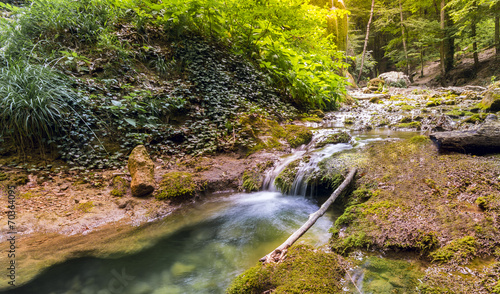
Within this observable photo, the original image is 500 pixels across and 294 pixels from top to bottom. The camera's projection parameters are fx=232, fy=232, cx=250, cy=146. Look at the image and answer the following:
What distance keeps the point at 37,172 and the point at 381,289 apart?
16.1 ft

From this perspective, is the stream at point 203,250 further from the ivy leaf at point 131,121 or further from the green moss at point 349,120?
the green moss at point 349,120

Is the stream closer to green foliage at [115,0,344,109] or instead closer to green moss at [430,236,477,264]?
green moss at [430,236,477,264]

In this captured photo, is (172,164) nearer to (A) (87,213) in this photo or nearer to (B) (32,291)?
(A) (87,213)

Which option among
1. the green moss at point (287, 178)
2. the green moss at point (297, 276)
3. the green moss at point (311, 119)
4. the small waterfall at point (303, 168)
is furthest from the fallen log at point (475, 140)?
the green moss at point (311, 119)

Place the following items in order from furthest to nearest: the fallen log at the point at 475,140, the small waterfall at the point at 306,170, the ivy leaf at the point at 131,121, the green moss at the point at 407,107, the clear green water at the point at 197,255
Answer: the green moss at the point at 407,107
the ivy leaf at the point at 131,121
the small waterfall at the point at 306,170
the fallen log at the point at 475,140
the clear green water at the point at 197,255

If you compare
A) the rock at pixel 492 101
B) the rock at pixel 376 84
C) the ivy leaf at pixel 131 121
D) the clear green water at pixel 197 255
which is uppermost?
the rock at pixel 376 84

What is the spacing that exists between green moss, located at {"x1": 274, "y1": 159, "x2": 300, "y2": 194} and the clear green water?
0.30 metres

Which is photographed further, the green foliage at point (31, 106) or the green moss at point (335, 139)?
the green moss at point (335, 139)

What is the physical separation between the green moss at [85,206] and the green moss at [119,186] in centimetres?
33

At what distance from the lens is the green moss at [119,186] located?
146 inches

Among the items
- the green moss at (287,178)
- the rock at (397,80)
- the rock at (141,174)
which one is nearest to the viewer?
the rock at (141,174)

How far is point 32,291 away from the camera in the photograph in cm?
226

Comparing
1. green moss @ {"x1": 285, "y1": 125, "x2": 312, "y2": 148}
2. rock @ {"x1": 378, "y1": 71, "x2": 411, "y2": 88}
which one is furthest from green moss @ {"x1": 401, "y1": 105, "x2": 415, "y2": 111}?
rock @ {"x1": 378, "y1": 71, "x2": 411, "y2": 88}

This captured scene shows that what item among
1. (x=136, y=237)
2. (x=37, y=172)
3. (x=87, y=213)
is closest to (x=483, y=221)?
(x=136, y=237)
